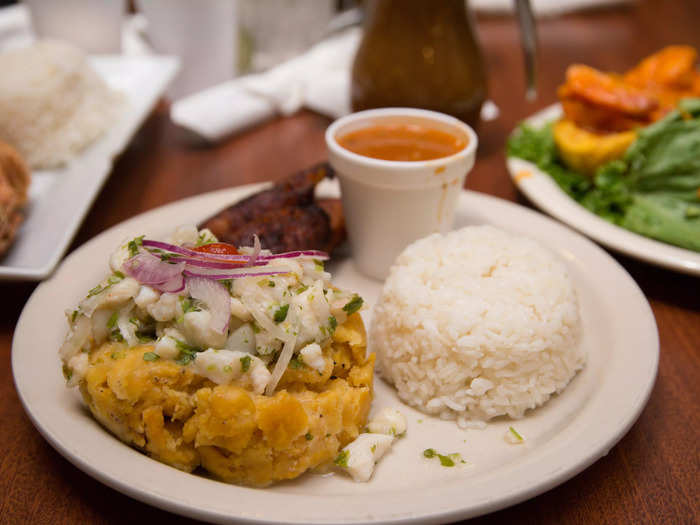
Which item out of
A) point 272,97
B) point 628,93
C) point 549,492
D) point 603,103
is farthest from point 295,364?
point 272,97

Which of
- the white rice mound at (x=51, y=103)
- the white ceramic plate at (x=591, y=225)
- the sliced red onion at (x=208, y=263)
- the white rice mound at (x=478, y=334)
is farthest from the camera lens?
the white rice mound at (x=51, y=103)

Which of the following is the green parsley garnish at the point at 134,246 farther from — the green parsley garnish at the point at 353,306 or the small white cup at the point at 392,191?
the small white cup at the point at 392,191

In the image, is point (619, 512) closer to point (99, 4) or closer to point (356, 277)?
point (356, 277)

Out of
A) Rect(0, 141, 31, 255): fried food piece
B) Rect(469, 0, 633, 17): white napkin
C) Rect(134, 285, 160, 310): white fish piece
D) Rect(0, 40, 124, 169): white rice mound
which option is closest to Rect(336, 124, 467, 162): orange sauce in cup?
Rect(134, 285, 160, 310): white fish piece

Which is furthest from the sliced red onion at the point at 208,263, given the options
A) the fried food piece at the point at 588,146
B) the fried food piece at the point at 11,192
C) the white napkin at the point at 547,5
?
the white napkin at the point at 547,5

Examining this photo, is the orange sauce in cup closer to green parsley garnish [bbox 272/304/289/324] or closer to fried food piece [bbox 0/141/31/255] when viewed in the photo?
green parsley garnish [bbox 272/304/289/324]

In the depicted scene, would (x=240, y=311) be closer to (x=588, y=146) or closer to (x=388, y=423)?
(x=388, y=423)
